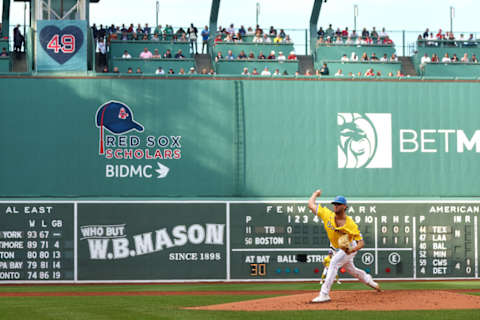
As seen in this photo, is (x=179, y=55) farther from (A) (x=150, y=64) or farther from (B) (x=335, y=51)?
(B) (x=335, y=51)

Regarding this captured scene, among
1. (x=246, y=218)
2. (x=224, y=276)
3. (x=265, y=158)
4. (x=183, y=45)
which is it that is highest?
(x=183, y=45)

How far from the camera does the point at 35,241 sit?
72.8 feet

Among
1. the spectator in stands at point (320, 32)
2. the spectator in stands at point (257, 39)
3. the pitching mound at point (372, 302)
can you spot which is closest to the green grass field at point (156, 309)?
the pitching mound at point (372, 302)

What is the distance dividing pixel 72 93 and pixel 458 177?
11.2 meters

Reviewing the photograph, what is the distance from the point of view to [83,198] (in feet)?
74.3

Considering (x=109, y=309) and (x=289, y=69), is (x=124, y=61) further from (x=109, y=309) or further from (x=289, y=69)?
(x=109, y=309)

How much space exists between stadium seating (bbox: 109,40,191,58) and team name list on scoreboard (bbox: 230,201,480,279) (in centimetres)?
829

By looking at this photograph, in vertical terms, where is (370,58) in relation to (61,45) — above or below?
above

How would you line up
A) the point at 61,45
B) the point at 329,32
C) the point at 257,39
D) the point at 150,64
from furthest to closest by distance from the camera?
the point at 329,32, the point at 257,39, the point at 150,64, the point at 61,45

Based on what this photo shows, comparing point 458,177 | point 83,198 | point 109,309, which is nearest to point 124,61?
point 83,198

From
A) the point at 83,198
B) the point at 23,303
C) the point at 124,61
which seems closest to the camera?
the point at 23,303

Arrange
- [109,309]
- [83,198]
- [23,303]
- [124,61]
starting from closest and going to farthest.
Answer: [109,309] < [23,303] < [83,198] < [124,61]

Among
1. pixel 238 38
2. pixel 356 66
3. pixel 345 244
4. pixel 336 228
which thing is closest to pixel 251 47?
pixel 238 38

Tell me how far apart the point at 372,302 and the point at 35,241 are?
11166 mm
